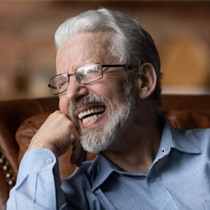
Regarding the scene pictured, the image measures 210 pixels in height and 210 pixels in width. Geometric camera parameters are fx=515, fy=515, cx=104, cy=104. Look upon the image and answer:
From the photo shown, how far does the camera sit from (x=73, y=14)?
114 inches

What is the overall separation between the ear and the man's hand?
254mm

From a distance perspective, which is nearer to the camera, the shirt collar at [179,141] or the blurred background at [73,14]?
the shirt collar at [179,141]

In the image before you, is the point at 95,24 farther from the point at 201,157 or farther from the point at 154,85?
the point at 201,157

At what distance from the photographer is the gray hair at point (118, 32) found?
154 cm

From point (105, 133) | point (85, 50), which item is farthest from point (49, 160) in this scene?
point (85, 50)

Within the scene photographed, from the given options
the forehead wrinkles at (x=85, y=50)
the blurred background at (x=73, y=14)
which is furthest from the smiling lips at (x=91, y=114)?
the blurred background at (x=73, y=14)

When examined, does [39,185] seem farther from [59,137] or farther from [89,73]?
[89,73]

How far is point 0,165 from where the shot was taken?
1.77 m

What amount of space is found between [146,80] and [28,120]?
0.50 metres

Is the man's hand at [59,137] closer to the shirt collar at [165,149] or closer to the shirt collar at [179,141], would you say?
the shirt collar at [165,149]

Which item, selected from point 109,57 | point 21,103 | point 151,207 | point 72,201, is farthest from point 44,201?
point 21,103

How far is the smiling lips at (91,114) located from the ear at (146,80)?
166 mm

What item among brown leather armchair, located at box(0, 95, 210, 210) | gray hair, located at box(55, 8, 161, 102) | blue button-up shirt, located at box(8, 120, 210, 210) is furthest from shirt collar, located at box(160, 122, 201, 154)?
brown leather armchair, located at box(0, 95, 210, 210)

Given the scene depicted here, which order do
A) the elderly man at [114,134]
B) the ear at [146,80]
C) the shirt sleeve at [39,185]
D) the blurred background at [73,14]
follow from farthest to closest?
1. the blurred background at [73,14]
2. the ear at [146,80]
3. the elderly man at [114,134]
4. the shirt sleeve at [39,185]
